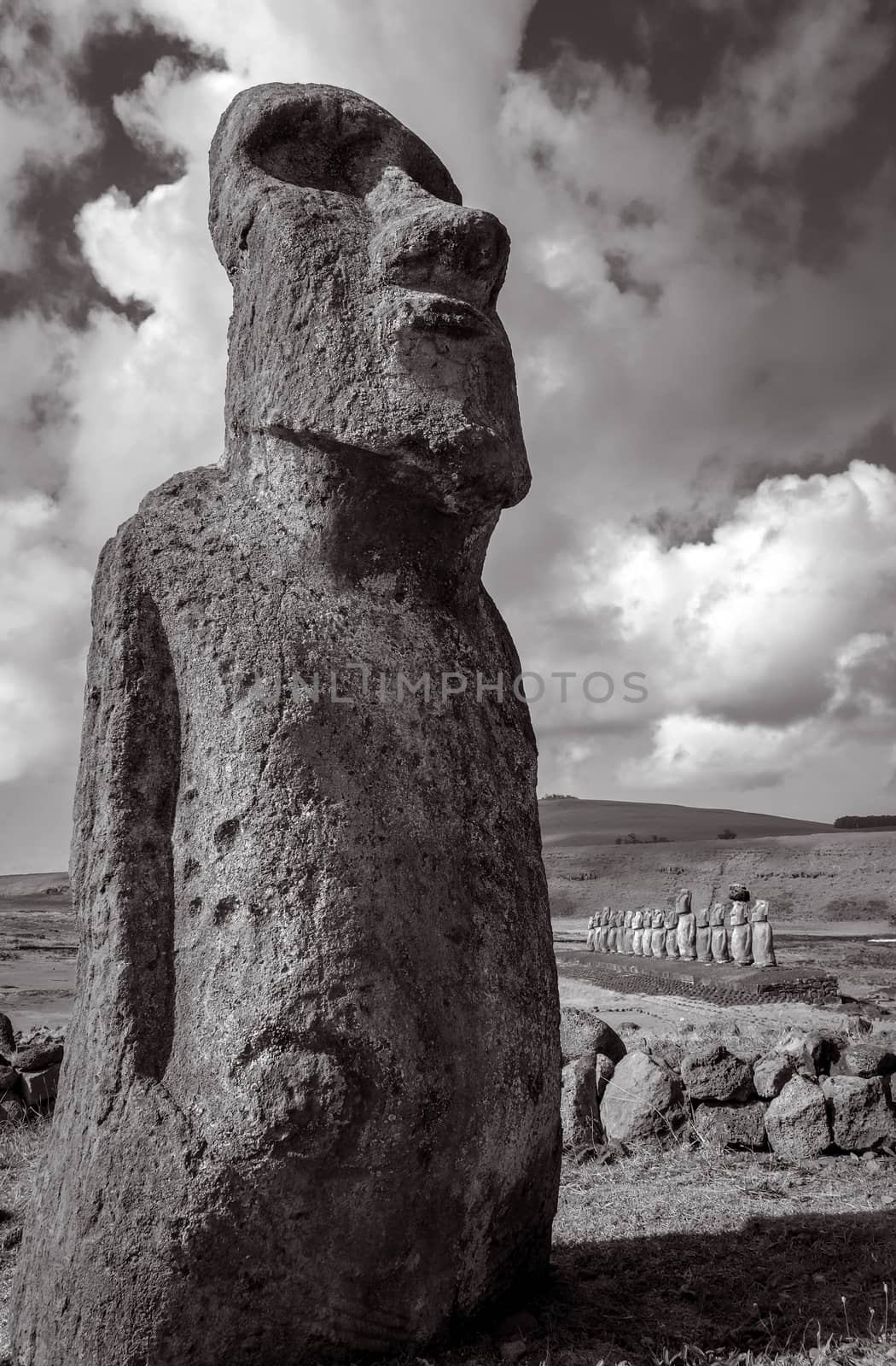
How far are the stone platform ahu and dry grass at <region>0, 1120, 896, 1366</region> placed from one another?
0.26 m

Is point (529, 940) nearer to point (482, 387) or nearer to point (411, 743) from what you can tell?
point (411, 743)

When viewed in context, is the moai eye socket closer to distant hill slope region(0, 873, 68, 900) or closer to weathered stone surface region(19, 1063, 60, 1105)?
weathered stone surface region(19, 1063, 60, 1105)

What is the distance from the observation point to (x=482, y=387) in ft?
10.7

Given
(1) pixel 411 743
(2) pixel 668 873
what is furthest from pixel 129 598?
(2) pixel 668 873

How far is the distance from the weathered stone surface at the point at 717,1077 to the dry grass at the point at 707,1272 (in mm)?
542

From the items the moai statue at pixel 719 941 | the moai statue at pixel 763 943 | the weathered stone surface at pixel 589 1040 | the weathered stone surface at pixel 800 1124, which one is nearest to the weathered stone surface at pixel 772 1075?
the weathered stone surface at pixel 800 1124

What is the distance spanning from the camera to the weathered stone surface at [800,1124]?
562 cm

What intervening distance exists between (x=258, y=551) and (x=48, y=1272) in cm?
200

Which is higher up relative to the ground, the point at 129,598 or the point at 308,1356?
the point at 129,598

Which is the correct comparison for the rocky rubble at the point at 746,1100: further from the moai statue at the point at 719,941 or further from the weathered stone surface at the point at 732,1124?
the moai statue at the point at 719,941

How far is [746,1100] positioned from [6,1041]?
566cm

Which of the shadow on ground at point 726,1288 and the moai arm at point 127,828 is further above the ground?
the moai arm at point 127,828

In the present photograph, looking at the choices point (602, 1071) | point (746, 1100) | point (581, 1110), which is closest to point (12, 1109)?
point (581, 1110)

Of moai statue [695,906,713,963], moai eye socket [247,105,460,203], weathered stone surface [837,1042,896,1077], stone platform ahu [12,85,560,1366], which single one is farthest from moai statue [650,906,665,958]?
moai eye socket [247,105,460,203]
